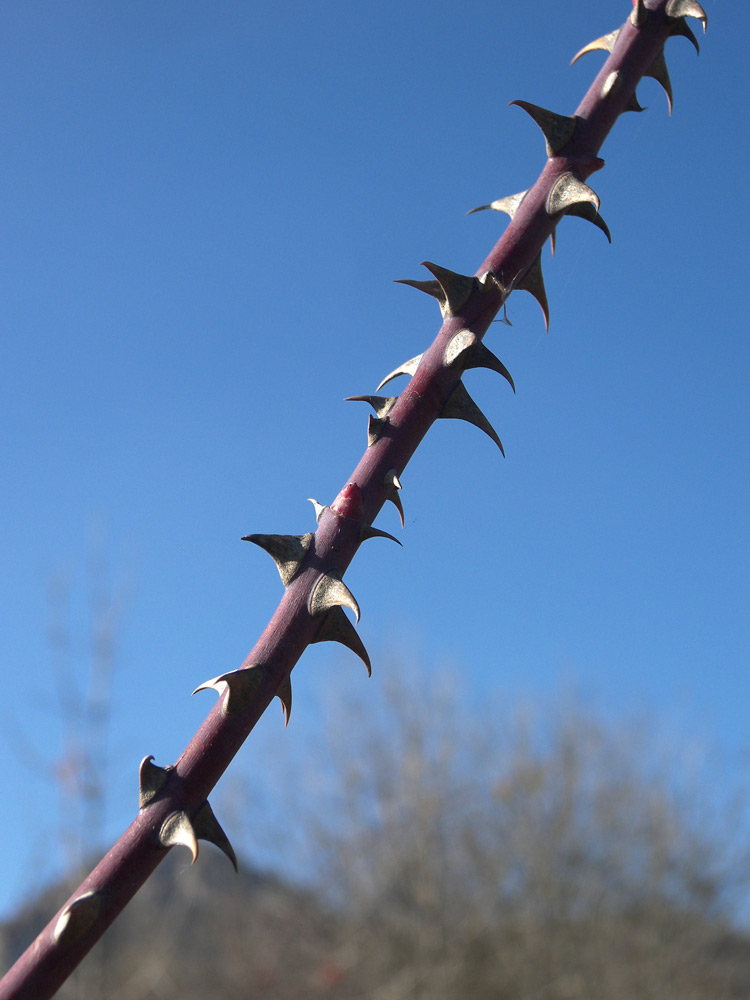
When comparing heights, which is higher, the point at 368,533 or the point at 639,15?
the point at 639,15

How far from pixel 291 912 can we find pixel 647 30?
18.8 m

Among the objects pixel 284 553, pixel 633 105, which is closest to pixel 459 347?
pixel 284 553

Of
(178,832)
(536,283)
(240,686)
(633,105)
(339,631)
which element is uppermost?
(633,105)

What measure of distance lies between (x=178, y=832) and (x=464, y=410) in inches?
22.2

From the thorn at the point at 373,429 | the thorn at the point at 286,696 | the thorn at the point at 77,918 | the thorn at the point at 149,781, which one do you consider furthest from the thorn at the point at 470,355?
the thorn at the point at 77,918

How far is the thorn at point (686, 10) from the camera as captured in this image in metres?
1.04

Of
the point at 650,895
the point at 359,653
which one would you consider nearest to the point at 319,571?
the point at 359,653

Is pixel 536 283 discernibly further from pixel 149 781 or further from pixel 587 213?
pixel 149 781

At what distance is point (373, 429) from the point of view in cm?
100

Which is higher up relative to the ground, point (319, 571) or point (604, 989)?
point (604, 989)

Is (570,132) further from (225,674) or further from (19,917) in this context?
(19,917)

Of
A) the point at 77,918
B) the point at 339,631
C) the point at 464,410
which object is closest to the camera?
the point at 77,918

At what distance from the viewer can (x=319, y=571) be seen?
36.4 inches

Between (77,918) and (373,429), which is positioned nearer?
(77,918)
